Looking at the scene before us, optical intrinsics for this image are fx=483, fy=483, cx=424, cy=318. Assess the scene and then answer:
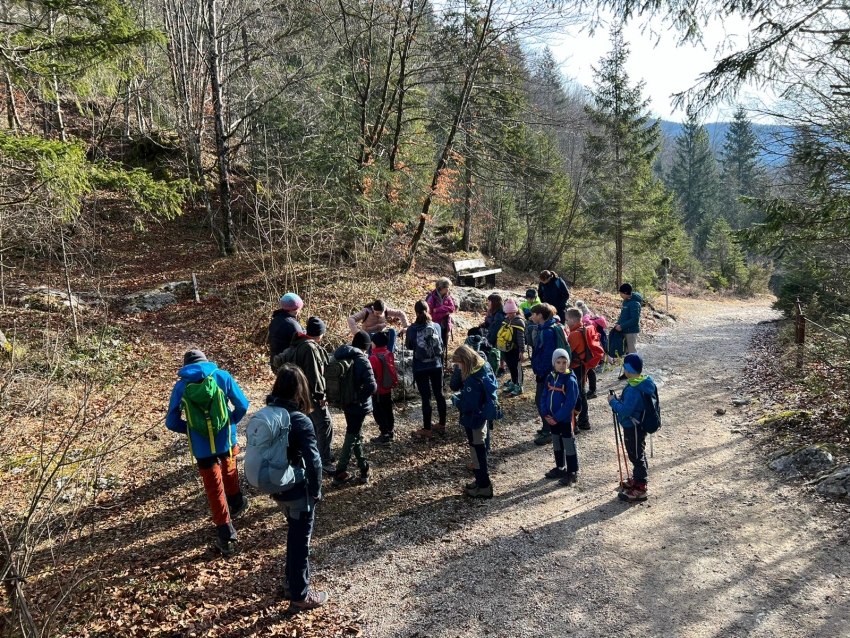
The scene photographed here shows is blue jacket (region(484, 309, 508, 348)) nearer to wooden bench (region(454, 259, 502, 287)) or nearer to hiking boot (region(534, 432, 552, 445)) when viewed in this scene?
hiking boot (region(534, 432, 552, 445))

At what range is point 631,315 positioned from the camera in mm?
9438

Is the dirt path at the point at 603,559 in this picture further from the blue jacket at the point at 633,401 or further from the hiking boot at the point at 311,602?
the blue jacket at the point at 633,401

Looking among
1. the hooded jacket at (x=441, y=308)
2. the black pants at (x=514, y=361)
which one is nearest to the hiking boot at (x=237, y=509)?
the hooded jacket at (x=441, y=308)

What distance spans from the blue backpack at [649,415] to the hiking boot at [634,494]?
801mm

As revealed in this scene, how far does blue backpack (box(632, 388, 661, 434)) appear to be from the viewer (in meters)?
5.57

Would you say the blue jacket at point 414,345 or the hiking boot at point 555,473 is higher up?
the blue jacket at point 414,345

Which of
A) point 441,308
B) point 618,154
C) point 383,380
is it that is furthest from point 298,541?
point 618,154

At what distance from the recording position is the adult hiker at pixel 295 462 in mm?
3896

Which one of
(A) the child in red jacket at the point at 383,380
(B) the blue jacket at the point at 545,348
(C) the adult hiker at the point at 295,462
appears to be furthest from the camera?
(B) the blue jacket at the point at 545,348

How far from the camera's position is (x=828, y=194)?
298 inches

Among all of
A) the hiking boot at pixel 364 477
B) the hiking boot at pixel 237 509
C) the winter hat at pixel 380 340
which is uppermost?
the winter hat at pixel 380 340

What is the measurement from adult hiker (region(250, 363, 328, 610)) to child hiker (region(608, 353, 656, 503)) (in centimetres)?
349

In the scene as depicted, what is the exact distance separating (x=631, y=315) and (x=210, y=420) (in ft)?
25.6

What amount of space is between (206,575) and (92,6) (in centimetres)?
766
